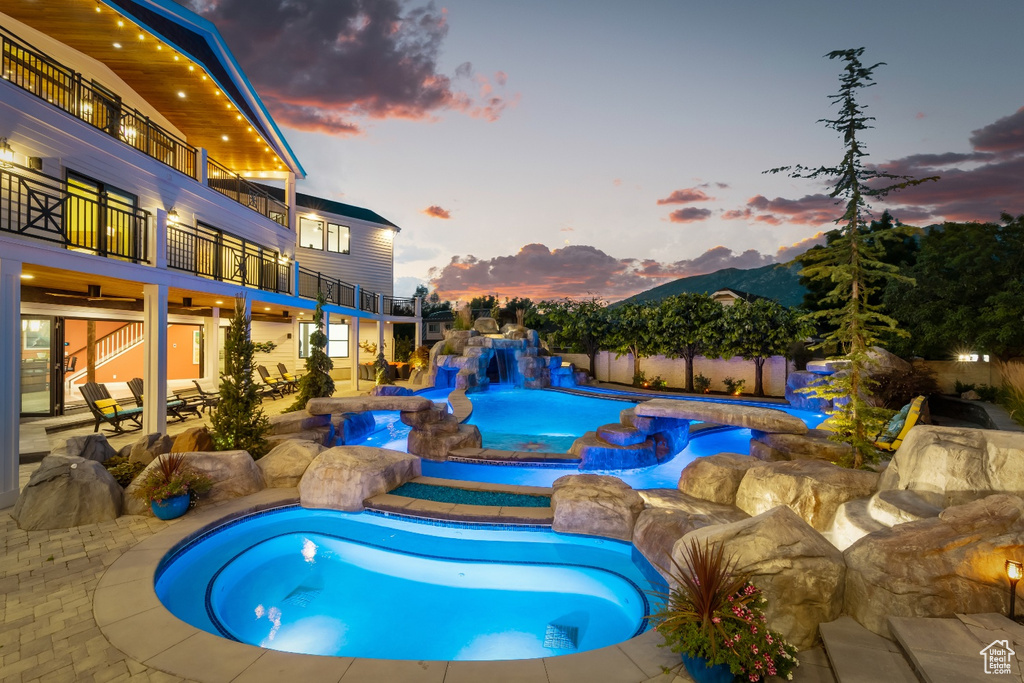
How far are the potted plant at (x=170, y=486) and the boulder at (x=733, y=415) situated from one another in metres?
8.33

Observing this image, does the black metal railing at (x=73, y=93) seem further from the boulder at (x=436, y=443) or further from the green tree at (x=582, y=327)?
the green tree at (x=582, y=327)

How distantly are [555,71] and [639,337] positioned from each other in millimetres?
12710

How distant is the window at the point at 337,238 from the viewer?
22.1m

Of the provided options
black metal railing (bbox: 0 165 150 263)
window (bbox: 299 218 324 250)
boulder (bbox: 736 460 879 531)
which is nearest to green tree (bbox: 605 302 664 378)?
boulder (bbox: 736 460 879 531)

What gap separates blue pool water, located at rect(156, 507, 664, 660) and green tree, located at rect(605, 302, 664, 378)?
52.9 feet

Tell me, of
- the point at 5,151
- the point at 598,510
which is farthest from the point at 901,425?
the point at 5,151

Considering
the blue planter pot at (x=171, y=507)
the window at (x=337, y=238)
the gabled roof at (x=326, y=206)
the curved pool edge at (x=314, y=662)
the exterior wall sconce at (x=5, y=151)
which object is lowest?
the curved pool edge at (x=314, y=662)

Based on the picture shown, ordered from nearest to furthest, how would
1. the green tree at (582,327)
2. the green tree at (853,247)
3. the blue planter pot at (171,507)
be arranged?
the blue planter pot at (171,507) < the green tree at (853,247) < the green tree at (582,327)

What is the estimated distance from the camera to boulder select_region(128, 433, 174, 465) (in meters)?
6.86

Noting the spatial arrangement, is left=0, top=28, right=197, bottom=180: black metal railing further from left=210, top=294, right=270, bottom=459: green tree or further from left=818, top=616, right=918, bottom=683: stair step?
left=818, top=616, right=918, bottom=683: stair step

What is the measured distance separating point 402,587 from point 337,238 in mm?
21174

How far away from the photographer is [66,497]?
214 inches

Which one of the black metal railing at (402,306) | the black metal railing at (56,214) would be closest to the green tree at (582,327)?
the black metal railing at (402,306)

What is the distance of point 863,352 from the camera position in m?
6.34
